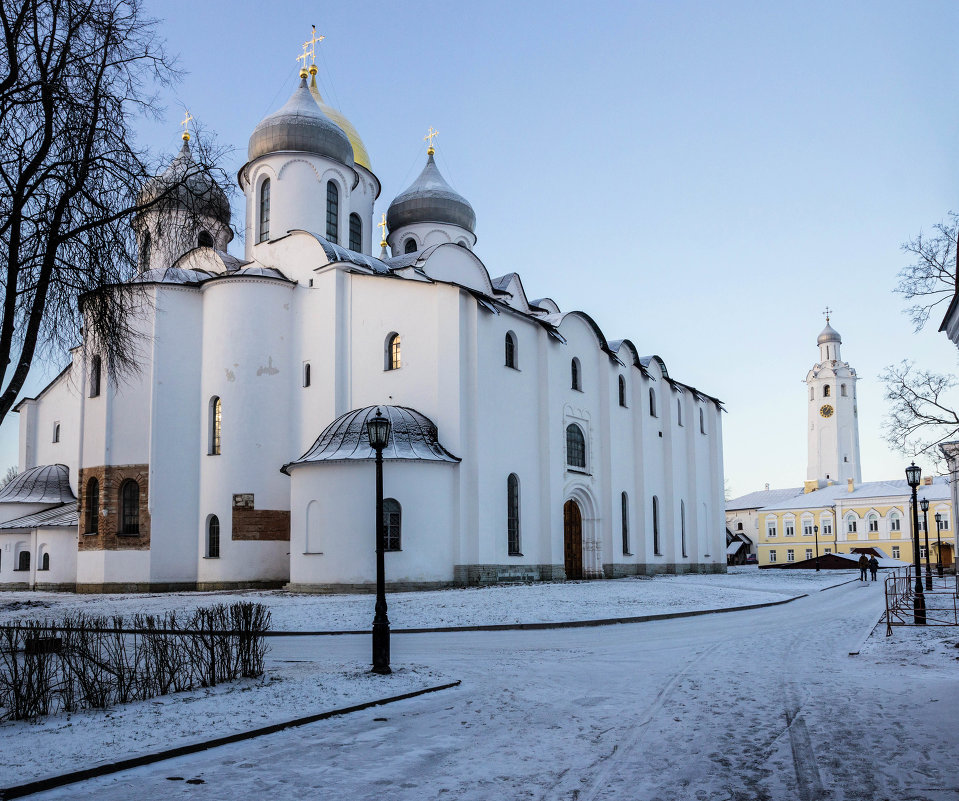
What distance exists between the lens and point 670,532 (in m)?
41.6

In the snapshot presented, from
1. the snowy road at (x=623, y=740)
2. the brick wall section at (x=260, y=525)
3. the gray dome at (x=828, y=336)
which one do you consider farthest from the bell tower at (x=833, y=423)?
the snowy road at (x=623, y=740)

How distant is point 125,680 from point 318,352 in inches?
882

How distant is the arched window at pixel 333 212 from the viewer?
115 ft

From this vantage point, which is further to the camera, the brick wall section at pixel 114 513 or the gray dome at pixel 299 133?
the gray dome at pixel 299 133

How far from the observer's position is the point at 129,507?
29.9m

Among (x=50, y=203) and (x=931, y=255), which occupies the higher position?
(x=931, y=255)

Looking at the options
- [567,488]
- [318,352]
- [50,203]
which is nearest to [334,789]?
[50,203]

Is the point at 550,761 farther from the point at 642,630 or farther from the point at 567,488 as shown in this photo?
the point at 567,488

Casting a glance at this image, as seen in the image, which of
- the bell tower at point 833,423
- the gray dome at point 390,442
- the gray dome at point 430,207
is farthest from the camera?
the bell tower at point 833,423

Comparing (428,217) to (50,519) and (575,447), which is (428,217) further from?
(50,519)

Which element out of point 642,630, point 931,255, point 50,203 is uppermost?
point 931,255

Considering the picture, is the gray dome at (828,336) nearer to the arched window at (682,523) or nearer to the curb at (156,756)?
the arched window at (682,523)

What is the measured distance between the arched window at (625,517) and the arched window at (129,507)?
61.4ft

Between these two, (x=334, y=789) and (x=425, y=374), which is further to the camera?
(x=425, y=374)
